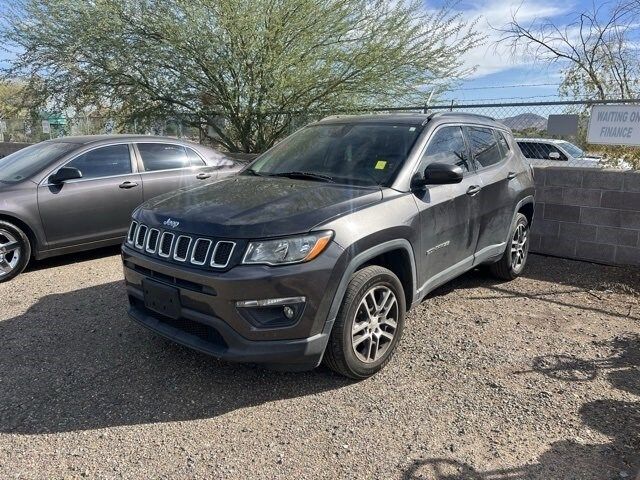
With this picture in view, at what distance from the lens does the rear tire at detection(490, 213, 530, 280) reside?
541cm

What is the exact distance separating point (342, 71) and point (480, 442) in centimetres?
871

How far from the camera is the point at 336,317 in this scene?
3.15 metres

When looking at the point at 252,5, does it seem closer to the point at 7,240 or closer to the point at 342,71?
the point at 342,71

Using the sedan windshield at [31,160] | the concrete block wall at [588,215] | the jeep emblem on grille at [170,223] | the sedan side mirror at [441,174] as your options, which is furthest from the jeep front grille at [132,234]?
the concrete block wall at [588,215]

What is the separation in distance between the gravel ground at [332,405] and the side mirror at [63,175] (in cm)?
174

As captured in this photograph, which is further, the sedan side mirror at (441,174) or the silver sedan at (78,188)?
the silver sedan at (78,188)

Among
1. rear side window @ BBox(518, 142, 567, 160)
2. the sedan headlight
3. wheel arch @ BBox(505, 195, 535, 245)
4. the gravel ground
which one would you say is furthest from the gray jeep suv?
rear side window @ BBox(518, 142, 567, 160)

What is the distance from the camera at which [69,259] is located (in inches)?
256

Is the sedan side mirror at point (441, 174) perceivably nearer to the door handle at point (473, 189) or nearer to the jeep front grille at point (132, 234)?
the door handle at point (473, 189)

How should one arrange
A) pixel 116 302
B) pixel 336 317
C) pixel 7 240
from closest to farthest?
1. pixel 336 317
2. pixel 116 302
3. pixel 7 240

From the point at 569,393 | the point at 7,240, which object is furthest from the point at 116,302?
the point at 569,393

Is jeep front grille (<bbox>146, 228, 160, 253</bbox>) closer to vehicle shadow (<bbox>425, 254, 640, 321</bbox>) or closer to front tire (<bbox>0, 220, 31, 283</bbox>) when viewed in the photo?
vehicle shadow (<bbox>425, 254, 640, 321</bbox>)

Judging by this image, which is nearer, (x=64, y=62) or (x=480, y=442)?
(x=480, y=442)

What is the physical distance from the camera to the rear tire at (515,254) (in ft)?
17.8
